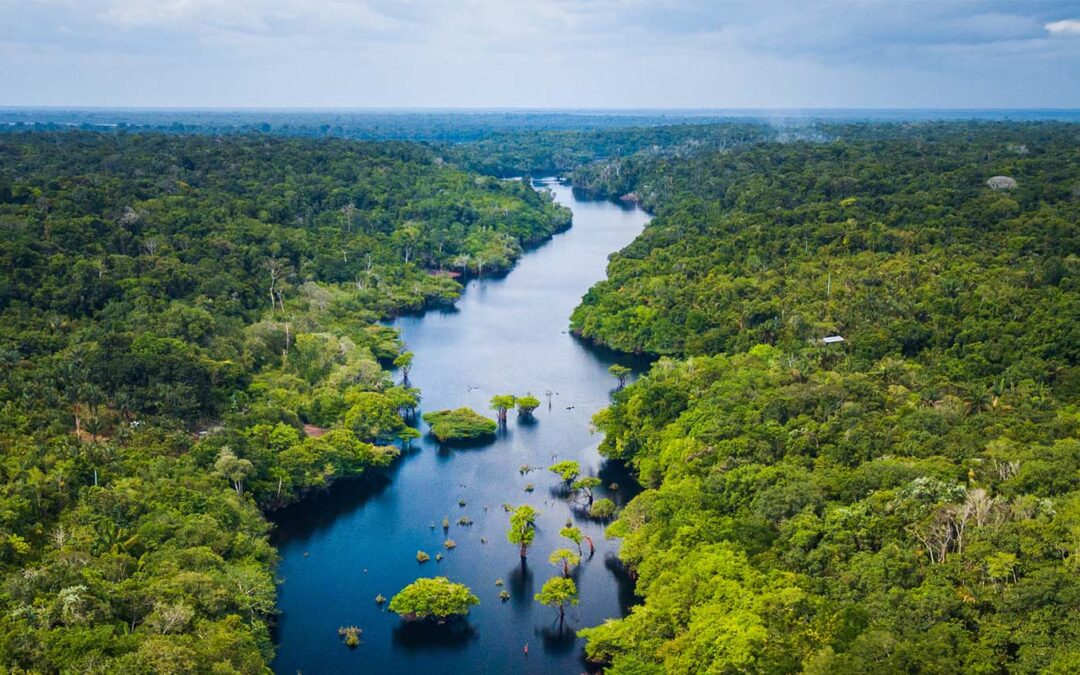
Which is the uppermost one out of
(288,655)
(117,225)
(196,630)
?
(117,225)

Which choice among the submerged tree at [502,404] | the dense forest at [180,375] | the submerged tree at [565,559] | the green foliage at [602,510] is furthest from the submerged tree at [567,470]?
the dense forest at [180,375]

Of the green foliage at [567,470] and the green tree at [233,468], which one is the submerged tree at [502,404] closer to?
the green foliage at [567,470]

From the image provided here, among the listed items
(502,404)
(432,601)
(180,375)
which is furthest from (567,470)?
(180,375)

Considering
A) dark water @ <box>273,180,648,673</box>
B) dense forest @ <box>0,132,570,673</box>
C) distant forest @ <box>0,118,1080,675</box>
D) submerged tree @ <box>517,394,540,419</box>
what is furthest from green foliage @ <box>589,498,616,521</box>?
submerged tree @ <box>517,394,540,419</box>

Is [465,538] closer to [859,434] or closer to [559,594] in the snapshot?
[559,594]

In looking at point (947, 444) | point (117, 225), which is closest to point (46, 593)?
point (947, 444)

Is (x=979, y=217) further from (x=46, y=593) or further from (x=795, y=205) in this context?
(x=46, y=593)
